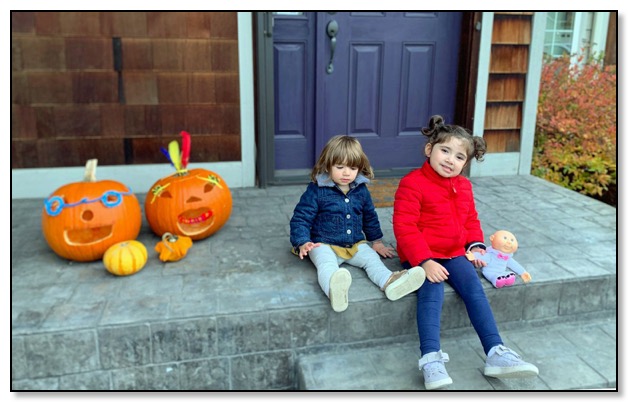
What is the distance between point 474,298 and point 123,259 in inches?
59.2

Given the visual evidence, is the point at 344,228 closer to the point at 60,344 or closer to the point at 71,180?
the point at 60,344

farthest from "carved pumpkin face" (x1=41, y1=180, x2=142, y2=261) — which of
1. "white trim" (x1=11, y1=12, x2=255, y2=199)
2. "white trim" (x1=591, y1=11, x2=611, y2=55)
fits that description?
"white trim" (x1=591, y1=11, x2=611, y2=55)

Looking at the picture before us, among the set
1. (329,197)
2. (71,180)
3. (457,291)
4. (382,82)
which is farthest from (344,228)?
(71,180)

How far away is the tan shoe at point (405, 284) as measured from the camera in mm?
2037

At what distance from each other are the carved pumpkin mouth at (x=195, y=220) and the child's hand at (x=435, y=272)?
1.20 metres

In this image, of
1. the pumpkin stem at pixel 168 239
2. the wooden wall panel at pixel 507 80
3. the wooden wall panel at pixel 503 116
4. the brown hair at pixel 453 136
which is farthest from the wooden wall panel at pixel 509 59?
the pumpkin stem at pixel 168 239

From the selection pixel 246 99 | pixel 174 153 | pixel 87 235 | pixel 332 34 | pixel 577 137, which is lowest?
pixel 87 235

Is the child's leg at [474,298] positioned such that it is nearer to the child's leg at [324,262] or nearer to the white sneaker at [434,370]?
the white sneaker at [434,370]

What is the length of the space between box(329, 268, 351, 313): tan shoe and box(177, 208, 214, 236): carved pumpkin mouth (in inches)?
38.1

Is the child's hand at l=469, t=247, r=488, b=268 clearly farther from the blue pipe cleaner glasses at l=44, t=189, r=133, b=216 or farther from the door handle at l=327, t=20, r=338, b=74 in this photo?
the door handle at l=327, t=20, r=338, b=74

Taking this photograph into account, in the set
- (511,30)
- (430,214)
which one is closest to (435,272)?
(430,214)

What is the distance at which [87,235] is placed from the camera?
2.43 metres

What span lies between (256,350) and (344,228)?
0.69m

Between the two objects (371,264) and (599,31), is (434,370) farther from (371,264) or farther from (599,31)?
(599,31)
